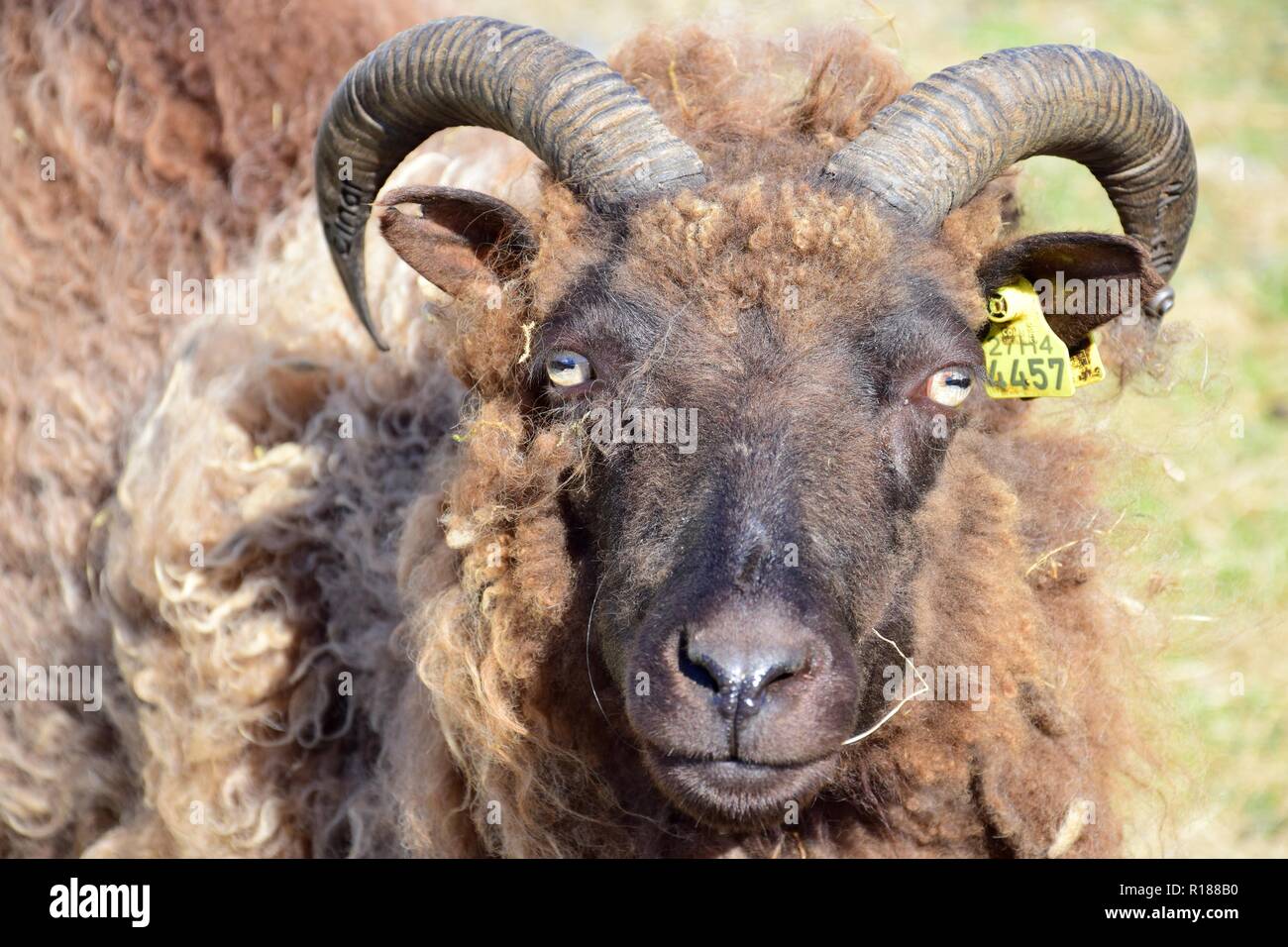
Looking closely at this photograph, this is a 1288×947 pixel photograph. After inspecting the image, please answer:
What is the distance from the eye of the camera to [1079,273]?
12.5ft

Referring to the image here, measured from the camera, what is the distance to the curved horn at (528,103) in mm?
3723

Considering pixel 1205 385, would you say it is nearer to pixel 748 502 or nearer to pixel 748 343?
pixel 748 343

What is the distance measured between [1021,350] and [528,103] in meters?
1.61

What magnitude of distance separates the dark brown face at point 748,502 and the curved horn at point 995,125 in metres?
0.30

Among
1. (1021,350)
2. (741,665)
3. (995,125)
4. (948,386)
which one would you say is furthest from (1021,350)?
(741,665)

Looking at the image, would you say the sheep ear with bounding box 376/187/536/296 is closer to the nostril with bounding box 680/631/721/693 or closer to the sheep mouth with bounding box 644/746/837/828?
the nostril with bounding box 680/631/721/693

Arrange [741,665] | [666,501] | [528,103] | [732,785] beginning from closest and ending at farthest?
[741,665], [732,785], [666,501], [528,103]

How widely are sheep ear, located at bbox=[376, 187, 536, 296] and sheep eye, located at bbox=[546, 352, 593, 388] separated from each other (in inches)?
14.2

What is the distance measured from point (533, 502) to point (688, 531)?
2.20 ft

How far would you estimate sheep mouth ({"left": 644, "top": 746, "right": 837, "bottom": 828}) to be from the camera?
10.5ft

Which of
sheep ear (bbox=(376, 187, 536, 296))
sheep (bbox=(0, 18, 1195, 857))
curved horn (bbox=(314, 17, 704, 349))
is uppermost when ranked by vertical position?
curved horn (bbox=(314, 17, 704, 349))

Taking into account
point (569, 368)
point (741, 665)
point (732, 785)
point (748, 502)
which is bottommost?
point (732, 785)

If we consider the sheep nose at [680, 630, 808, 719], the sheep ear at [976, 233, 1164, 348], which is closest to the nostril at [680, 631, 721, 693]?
the sheep nose at [680, 630, 808, 719]
